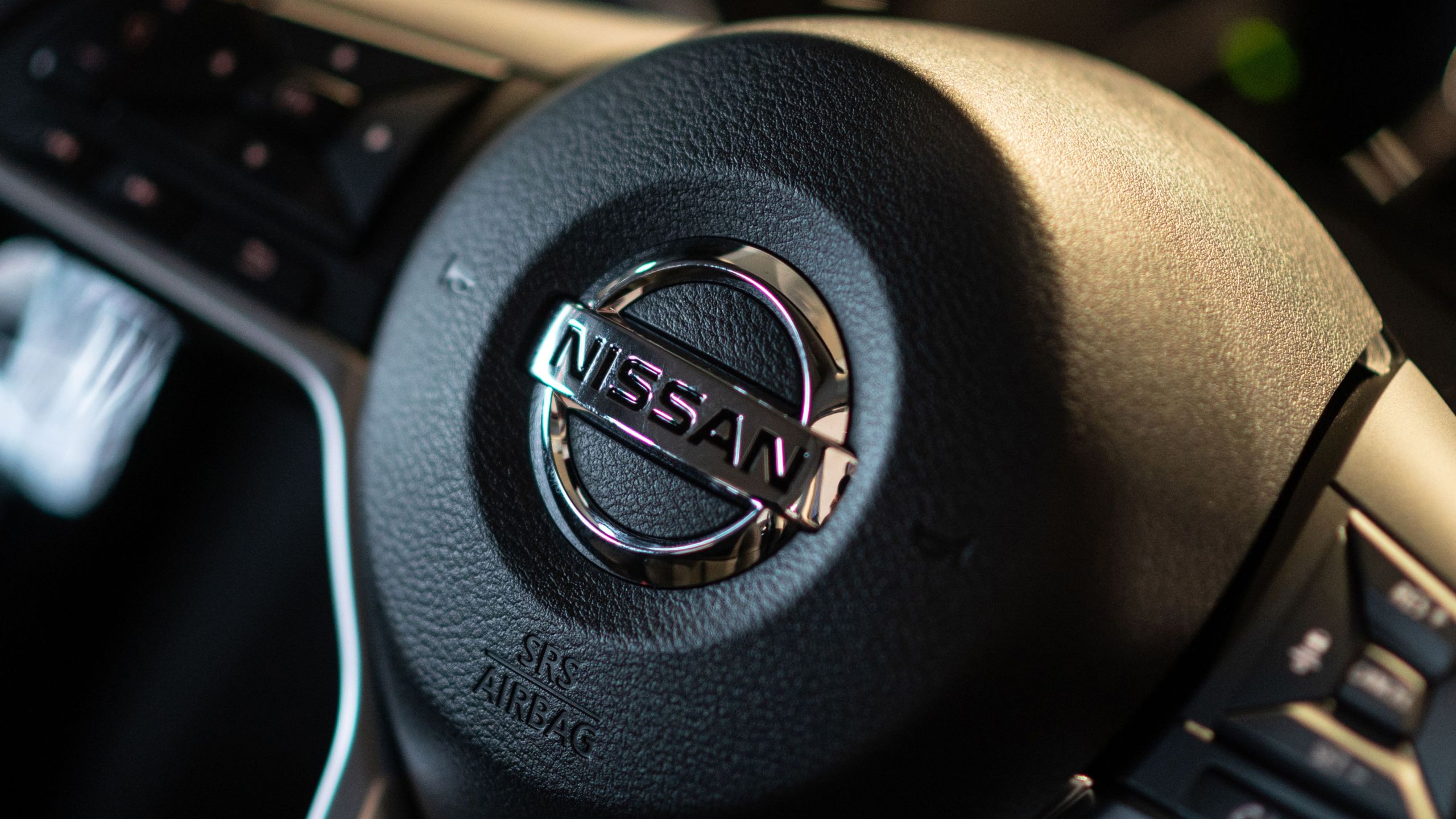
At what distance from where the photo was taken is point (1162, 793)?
43cm

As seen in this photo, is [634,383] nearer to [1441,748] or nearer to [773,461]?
[773,461]

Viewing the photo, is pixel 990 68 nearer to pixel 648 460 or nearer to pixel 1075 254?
pixel 1075 254

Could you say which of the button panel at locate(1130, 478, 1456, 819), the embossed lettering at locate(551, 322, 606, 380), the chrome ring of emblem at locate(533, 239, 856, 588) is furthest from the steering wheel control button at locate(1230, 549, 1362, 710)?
the embossed lettering at locate(551, 322, 606, 380)

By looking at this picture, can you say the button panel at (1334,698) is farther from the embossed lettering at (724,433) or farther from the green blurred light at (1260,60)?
the green blurred light at (1260,60)

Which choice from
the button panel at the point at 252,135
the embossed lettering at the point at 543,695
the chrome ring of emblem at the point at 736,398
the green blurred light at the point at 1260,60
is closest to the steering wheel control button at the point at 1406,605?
the chrome ring of emblem at the point at 736,398

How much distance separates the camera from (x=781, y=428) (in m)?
0.46

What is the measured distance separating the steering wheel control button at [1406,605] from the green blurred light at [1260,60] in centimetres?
70

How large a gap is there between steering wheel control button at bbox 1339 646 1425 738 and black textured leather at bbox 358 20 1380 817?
2.3 inches

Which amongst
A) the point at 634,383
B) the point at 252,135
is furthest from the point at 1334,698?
the point at 252,135

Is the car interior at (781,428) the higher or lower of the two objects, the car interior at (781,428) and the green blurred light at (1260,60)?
the lower

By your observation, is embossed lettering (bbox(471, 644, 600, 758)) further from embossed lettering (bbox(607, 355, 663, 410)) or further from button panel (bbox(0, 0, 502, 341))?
button panel (bbox(0, 0, 502, 341))

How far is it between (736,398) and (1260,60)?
0.83m

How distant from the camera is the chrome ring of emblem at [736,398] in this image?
1.48ft

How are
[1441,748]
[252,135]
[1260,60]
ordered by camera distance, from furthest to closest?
[1260,60] < [252,135] < [1441,748]
